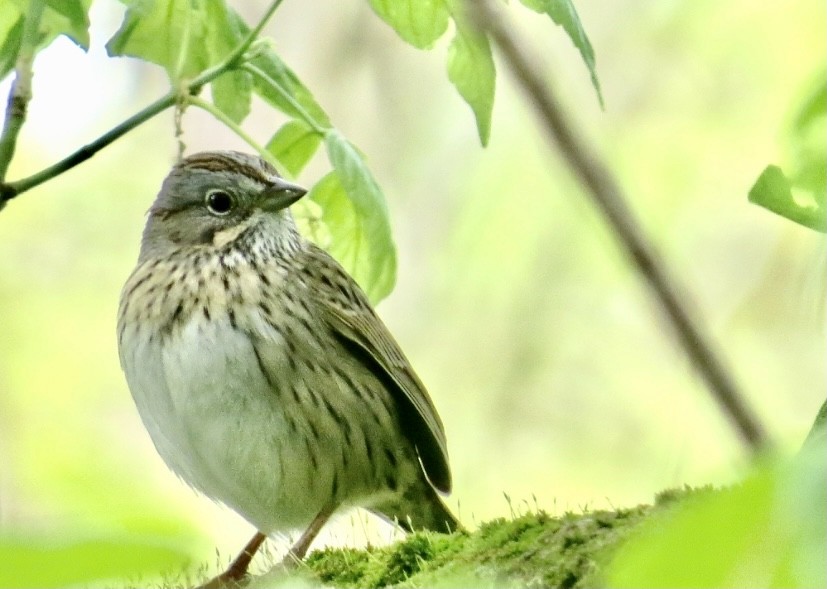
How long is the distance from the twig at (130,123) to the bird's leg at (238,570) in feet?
4.25

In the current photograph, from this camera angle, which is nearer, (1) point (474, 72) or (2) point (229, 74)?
(1) point (474, 72)

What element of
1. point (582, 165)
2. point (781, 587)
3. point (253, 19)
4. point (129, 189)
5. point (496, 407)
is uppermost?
point (253, 19)

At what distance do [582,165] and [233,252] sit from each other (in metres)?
1.90

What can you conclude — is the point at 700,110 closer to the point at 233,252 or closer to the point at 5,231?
the point at 233,252

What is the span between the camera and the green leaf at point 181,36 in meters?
2.25

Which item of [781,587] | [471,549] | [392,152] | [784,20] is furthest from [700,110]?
[781,587]

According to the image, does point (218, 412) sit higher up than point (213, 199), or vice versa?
point (213, 199)

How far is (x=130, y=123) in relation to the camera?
2.12 meters

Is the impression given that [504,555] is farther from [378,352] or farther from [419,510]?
[419,510]

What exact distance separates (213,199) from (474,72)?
182 cm

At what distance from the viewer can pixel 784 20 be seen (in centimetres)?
561

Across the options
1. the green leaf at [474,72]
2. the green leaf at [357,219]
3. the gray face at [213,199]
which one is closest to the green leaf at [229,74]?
the green leaf at [357,219]

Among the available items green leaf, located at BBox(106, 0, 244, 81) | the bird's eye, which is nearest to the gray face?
the bird's eye

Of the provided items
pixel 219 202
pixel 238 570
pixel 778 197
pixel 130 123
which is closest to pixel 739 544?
pixel 778 197
